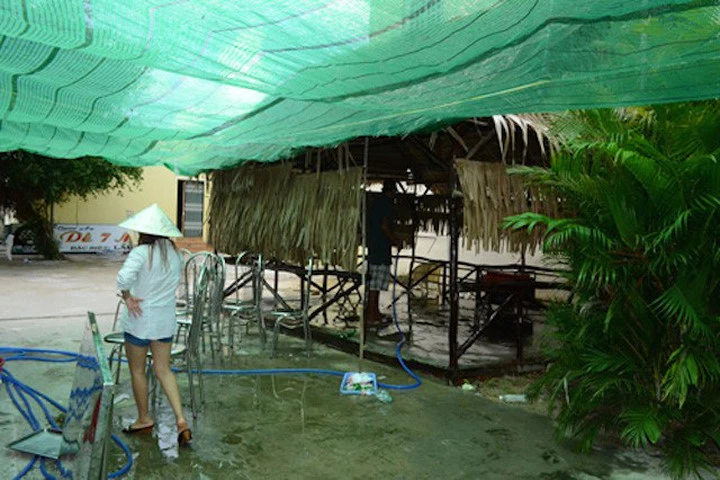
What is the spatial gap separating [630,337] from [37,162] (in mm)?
13430

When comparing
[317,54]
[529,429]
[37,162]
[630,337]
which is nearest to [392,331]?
[529,429]

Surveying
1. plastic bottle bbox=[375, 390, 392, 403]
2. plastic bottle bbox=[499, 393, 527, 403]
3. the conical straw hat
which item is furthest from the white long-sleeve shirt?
plastic bottle bbox=[499, 393, 527, 403]

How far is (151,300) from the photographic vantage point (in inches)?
159

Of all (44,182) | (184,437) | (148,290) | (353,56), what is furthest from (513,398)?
(44,182)

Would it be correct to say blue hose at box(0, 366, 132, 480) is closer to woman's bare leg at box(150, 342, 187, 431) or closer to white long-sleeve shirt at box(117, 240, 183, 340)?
woman's bare leg at box(150, 342, 187, 431)

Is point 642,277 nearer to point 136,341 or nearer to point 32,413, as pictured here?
point 136,341

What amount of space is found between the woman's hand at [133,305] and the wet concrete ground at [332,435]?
0.89 meters

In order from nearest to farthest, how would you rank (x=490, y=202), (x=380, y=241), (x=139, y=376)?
(x=139, y=376) < (x=490, y=202) < (x=380, y=241)

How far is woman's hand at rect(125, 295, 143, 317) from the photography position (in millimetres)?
3977

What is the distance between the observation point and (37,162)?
1379 cm

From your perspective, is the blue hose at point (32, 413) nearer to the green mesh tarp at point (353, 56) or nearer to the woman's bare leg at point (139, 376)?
the woman's bare leg at point (139, 376)

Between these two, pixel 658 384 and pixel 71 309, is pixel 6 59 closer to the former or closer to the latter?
pixel 658 384

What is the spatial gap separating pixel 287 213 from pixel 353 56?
4917 millimetres

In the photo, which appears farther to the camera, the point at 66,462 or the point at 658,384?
the point at 658,384
